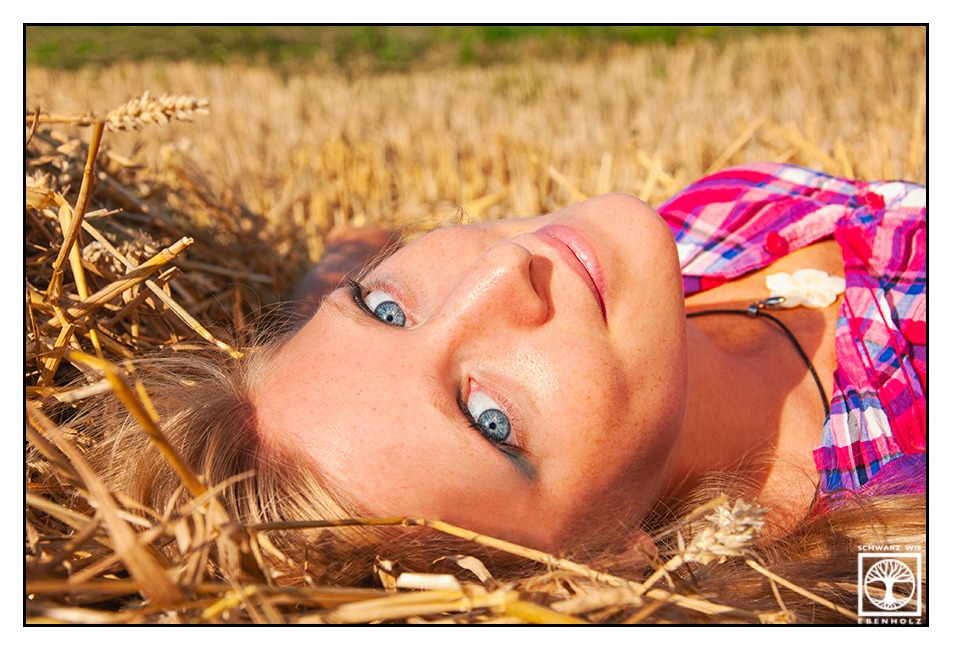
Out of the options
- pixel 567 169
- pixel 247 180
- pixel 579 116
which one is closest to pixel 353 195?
pixel 247 180

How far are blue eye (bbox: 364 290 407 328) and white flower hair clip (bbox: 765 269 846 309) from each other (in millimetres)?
1131

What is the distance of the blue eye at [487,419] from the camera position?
1434 mm

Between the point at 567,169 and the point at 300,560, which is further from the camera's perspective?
the point at 567,169

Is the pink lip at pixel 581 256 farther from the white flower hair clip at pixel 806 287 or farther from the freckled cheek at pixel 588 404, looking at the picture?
the white flower hair clip at pixel 806 287

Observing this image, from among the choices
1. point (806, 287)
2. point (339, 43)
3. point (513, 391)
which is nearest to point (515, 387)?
point (513, 391)

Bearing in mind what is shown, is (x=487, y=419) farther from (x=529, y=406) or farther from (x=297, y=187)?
(x=297, y=187)

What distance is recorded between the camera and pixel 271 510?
1492mm

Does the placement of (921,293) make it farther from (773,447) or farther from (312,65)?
(312,65)

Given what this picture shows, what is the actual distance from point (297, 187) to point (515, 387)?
2516 mm

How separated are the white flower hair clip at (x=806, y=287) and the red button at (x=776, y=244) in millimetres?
87

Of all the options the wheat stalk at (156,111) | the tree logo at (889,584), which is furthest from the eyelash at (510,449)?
the wheat stalk at (156,111)

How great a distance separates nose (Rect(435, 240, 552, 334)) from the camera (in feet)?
4.57

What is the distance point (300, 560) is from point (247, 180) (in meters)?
2.76

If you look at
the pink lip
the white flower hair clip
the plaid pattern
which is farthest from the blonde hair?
the white flower hair clip
